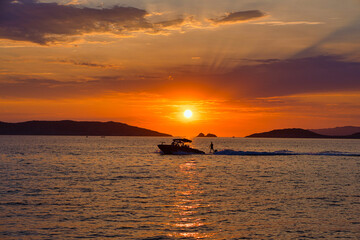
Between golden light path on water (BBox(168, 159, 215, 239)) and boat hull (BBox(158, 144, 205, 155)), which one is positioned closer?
golden light path on water (BBox(168, 159, 215, 239))

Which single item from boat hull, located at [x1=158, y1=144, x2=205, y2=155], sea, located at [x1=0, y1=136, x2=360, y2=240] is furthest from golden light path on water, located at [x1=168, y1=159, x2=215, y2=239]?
boat hull, located at [x1=158, y1=144, x2=205, y2=155]

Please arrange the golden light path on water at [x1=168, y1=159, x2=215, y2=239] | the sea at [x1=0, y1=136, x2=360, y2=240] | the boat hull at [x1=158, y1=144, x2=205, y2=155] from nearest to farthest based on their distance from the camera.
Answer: the golden light path on water at [x1=168, y1=159, x2=215, y2=239], the sea at [x1=0, y1=136, x2=360, y2=240], the boat hull at [x1=158, y1=144, x2=205, y2=155]

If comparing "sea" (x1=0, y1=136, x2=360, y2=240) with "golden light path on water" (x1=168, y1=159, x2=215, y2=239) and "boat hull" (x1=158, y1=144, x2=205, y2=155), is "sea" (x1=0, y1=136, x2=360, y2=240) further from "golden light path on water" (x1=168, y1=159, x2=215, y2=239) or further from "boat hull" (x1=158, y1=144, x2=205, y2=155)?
"boat hull" (x1=158, y1=144, x2=205, y2=155)

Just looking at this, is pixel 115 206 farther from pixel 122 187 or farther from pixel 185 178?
pixel 185 178

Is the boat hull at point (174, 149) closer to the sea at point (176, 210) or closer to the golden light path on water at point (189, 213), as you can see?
the sea at point (176, 210)

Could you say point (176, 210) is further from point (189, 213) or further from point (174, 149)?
point (174, 149)

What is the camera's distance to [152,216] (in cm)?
2642

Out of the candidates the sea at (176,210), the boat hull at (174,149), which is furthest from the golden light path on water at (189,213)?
the boat hull at (174,149)

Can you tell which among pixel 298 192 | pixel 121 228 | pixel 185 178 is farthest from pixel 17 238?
pixel 185 178

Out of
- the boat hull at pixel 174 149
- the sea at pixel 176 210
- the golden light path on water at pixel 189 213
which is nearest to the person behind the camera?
the golden light path on water at pixel 189 213

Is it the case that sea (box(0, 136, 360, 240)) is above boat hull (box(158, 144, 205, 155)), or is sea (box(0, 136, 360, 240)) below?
below

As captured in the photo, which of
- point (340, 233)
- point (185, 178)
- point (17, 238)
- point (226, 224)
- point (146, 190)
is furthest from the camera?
point (185, 178)

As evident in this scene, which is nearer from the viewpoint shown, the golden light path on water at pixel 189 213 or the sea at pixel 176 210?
the golden light path on water at pixel 189 213

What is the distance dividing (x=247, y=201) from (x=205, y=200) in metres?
3.84
